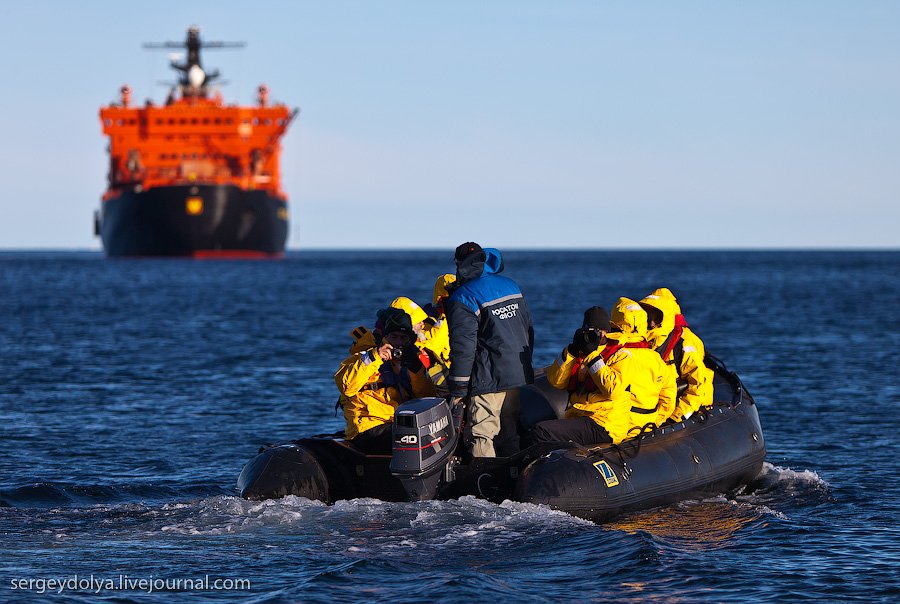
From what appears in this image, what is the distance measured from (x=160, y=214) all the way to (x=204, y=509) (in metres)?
81.6

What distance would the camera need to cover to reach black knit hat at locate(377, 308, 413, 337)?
10.8 meters

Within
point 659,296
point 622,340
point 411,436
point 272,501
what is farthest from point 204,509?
point 659,296

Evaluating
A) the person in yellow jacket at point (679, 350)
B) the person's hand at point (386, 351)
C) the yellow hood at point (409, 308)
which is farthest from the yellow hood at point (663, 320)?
the person's hand at point (386, 351)

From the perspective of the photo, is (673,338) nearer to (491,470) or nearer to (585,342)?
(585,342)

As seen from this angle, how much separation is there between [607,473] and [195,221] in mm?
81928

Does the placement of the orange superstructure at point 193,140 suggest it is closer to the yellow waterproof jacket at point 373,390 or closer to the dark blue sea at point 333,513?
the dark blue sea at point 333,513

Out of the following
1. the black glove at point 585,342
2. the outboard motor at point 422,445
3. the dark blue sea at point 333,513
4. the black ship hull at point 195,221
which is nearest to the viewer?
the dark blue sea at point 333,513

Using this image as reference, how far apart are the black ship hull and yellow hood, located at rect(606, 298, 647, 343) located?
79.1 m

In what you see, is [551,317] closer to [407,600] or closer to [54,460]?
[54,460]

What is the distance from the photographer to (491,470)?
426 inches

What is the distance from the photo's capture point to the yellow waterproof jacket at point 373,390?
11086 mm

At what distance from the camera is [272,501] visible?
10.8m

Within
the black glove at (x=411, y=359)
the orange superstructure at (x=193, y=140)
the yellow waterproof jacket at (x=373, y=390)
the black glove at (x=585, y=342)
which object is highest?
the orange superstructure at (x=193, y=140)

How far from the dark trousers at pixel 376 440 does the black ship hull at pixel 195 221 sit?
259 feet
